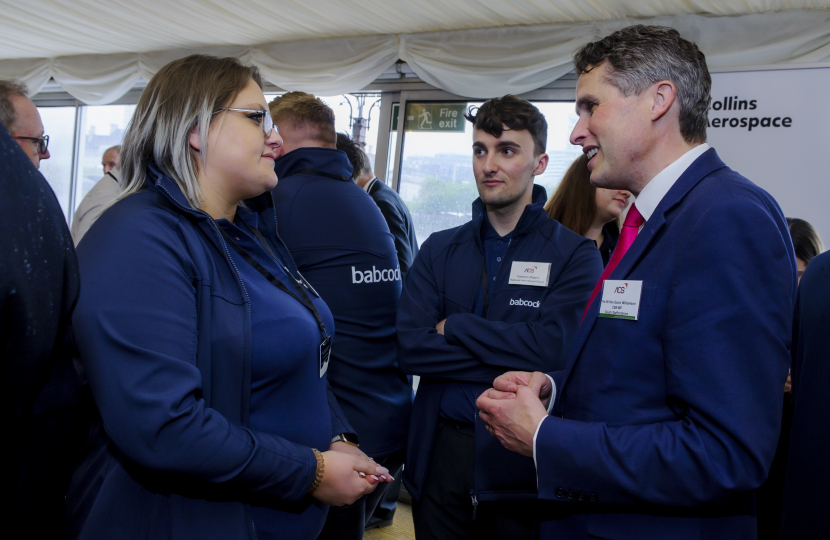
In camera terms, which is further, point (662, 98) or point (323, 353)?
point (323, 353)

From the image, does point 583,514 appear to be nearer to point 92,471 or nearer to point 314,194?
point 92,471

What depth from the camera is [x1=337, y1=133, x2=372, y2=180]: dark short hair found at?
341 centimetres

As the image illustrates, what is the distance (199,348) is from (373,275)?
0.94m

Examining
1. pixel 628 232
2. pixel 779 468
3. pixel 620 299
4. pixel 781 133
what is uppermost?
pixel 781 133

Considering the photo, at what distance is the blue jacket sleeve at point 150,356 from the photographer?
1016 millimetres

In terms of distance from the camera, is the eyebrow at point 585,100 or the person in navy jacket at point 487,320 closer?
the eyebrow at point 585,100

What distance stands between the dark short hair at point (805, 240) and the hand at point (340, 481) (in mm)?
2391

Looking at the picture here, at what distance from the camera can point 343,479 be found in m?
1.30

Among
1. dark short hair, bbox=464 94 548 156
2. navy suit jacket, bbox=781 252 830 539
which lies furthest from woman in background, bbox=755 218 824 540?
dark short hair, bbox=464 94 548 156

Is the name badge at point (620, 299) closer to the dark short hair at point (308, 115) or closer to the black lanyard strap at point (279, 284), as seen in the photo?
the black lanyard strap at point (279, 284)

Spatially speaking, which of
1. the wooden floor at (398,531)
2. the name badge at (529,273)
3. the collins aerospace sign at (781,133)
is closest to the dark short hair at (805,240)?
the collins aerospace sign at (781,133)

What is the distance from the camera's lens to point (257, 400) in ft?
4.10

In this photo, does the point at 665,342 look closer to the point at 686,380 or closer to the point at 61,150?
the point at 686,380

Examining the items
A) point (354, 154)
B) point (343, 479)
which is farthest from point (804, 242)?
point (343, 479)
